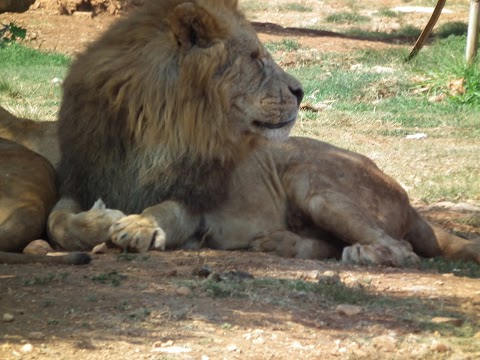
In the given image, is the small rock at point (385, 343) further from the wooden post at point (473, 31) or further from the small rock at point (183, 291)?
the wooden post at point (473, 31)

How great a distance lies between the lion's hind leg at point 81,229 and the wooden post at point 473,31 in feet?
29.2

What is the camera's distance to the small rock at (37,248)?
5.09m

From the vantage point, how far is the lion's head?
5.45 meters

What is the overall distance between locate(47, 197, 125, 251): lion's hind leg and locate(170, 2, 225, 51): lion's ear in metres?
0.95

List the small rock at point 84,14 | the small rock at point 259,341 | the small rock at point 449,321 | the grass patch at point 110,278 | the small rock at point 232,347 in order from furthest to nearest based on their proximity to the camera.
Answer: the small rock at point 84,14
the grass patch at point 110,278
the small rock at point 449,321
the small rock at point 259,341
the small rock at point 232,347

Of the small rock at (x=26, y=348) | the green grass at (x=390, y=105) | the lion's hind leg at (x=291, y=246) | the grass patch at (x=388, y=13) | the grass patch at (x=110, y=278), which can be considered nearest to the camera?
the small rock at (x=26, y=348)

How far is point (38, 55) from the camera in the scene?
45.1 feet

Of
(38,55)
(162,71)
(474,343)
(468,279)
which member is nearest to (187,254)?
(162,71)

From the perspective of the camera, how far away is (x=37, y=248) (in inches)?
202

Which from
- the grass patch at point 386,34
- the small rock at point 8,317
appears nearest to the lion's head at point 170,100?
the small rock at point 8,317

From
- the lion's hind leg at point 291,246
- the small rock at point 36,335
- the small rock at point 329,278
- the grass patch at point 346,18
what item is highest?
the small rock at point 36,335

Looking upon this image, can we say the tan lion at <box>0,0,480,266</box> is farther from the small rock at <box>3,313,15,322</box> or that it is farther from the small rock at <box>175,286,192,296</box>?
the small rock at <box>3,313,15,322</box>

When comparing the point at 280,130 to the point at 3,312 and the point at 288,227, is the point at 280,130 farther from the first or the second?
the point at 3,312

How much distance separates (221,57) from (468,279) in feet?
5.40
